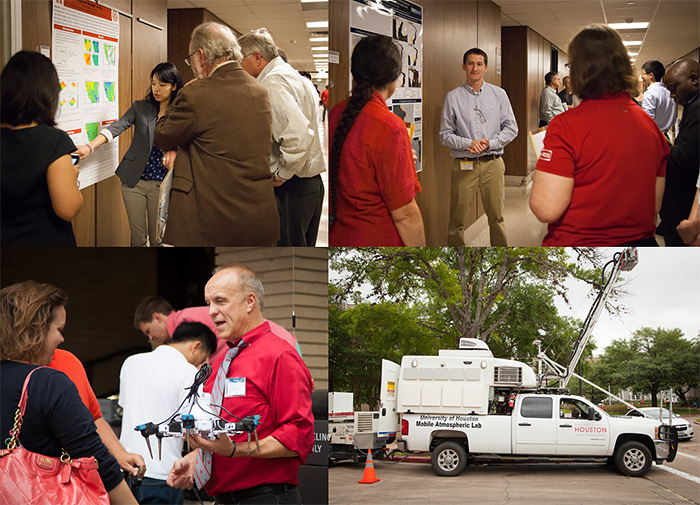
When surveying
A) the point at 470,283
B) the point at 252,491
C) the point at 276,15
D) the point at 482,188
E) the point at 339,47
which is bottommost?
the point at 252,491

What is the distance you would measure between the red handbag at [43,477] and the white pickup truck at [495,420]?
2.38 meters

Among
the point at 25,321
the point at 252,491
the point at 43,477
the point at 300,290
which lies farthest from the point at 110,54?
the point at 252,491

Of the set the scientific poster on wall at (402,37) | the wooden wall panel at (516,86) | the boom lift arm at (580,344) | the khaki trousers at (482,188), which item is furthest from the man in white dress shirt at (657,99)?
the scientific poster on wall at (402,37)

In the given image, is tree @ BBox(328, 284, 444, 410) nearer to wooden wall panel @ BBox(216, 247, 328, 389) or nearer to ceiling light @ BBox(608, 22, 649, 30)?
wooden wall panel @ BBox(216, 247, 328, 389)

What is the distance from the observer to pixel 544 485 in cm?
488

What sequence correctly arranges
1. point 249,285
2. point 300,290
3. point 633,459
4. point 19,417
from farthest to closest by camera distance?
point 300,290, point 633,459, point 249,285, point 19,417

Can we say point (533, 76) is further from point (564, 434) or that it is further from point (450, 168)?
point (564, 434)

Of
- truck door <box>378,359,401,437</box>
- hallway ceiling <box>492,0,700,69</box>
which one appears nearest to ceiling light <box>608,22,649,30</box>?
hallway ceiling <box>492,0,700,69</box>

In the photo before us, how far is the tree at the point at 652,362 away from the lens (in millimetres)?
5023

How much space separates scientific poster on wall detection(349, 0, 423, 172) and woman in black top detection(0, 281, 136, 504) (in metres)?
2.40

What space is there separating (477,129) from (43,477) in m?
3.08

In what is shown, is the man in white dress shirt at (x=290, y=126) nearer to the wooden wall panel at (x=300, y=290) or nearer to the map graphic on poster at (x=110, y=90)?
the wooden wall panel at (x=300, y=290)

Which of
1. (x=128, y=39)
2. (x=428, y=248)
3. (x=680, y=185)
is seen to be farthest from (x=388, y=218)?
(x=128, y=39)

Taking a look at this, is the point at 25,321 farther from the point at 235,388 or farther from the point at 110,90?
the point at 110,90
